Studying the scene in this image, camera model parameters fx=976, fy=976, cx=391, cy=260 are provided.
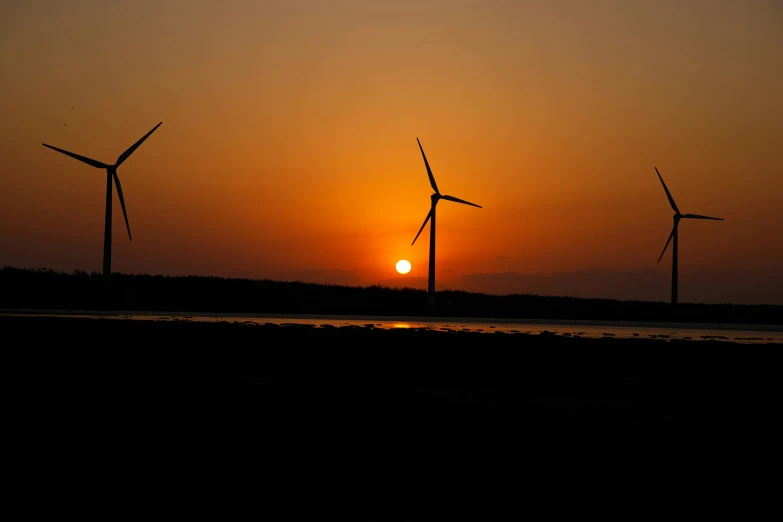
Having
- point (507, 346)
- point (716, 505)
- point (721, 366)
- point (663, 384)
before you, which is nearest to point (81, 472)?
point (716, 505)

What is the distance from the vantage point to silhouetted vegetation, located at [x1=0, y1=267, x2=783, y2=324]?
8944 centimetres

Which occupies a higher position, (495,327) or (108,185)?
(108,185)

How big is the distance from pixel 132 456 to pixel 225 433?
239cm

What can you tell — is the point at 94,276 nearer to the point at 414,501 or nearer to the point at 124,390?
the point at 124,390

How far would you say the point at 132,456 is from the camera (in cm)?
1376

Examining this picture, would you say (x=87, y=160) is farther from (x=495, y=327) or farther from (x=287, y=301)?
(x=495, y=327)

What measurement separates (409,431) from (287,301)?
88539 millimetres

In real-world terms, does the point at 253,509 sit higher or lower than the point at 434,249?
lower

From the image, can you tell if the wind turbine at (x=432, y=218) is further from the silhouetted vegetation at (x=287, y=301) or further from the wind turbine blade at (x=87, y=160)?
the wind turbine blade at (x=87, y=160)

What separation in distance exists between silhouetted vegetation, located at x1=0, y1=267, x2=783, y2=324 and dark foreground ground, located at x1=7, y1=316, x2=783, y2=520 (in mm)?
58945

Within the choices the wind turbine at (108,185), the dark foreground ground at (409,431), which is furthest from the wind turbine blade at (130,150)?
the dark foreground ground at (409,431)

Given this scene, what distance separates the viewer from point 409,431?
55.5 feet

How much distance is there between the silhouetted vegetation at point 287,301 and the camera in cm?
8944

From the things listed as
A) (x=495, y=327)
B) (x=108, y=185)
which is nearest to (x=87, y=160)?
(x=108, y=185)
